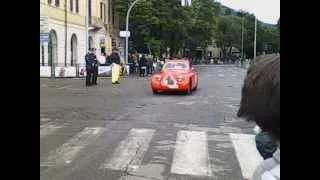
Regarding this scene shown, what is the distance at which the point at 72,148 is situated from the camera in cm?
952

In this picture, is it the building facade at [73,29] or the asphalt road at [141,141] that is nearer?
the asphalt road at [141,141]

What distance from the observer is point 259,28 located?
103688 millimetres

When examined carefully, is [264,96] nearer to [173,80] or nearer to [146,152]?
[146,152]

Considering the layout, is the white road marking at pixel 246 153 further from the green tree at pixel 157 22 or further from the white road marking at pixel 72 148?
the green tree at pixel 157 22

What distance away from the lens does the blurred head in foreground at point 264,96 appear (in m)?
1.35

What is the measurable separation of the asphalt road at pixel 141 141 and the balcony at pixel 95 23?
3564 cm

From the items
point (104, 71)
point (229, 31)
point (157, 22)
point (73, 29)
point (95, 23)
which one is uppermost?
point (229, 31)

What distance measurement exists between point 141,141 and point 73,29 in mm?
38619

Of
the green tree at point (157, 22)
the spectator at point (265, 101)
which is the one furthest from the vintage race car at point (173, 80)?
the green tree at point (157, 22)

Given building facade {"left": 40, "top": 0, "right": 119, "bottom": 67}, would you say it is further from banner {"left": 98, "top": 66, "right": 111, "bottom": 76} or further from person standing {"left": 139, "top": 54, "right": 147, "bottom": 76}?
person standing {"left": 139, "top": 54, "right": 147, "bottom": 76}

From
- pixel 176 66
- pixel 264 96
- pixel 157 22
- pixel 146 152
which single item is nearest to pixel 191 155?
pixel 146 152

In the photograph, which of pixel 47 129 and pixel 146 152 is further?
pixel 47 129

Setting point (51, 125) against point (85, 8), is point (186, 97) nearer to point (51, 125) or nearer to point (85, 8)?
point (51, 125)
